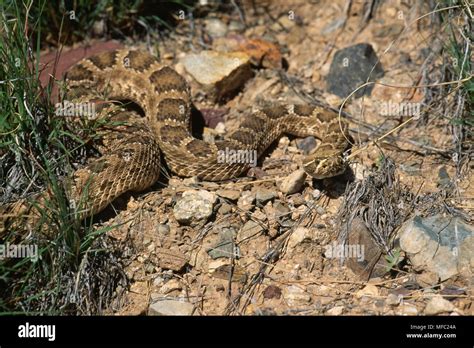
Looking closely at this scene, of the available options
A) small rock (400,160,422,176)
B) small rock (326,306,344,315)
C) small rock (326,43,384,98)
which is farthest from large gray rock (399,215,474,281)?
small rock (326,43,384,98)

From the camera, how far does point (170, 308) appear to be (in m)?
5.23

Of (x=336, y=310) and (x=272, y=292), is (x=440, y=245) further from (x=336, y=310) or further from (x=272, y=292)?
(x=272, y=292)

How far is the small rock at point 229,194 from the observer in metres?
6.35

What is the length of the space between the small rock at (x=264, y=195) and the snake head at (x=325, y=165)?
43cm

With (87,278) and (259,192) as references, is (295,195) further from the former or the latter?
(87,278)

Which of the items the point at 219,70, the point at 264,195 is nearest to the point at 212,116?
the point at 219,70

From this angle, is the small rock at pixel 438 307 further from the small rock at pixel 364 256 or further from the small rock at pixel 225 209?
the small rock at pixel 225 209

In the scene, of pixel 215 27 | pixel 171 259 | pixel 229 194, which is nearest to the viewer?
pixel 171 259

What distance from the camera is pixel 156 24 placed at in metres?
8.55

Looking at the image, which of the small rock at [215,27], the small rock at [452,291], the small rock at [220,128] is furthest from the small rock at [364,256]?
the small rock at [215,27]

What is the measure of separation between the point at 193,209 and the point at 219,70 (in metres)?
2.48

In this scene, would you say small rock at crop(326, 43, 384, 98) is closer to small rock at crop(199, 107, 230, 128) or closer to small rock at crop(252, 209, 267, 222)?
small rock at crop(199, 107, 230, 128)
